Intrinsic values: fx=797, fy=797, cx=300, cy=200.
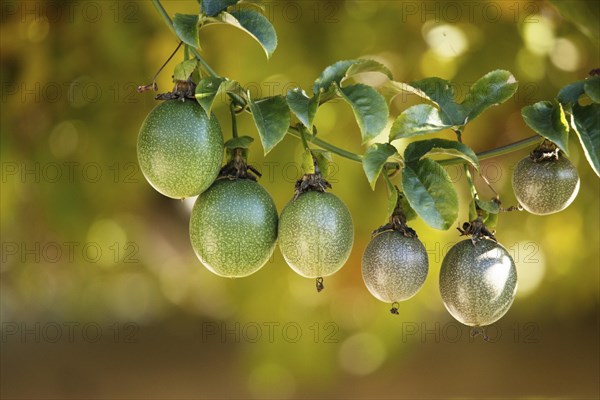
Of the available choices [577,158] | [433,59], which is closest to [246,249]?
[433,59]

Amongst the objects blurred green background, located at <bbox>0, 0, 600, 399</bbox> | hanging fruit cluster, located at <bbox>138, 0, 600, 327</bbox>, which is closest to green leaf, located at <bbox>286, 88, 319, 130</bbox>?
hanging fruit cluster, located at <bbox>138, 0, 600, 327</bbox>

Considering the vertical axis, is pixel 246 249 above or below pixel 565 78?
below

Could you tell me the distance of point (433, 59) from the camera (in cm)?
202

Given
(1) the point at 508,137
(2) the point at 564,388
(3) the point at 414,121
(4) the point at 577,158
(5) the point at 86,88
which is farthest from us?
(2) the point at 564,388

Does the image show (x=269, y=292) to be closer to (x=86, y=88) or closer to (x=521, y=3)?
(x=86, y=88)

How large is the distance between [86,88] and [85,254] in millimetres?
416

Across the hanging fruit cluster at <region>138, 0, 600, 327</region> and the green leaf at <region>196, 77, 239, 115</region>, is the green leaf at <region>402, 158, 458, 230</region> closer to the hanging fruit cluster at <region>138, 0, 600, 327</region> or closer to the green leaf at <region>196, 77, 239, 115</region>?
the hanging fruit cluster at <region>138, 0, 600, 327</region>

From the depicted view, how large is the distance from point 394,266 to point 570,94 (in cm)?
30

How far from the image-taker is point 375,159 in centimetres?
90

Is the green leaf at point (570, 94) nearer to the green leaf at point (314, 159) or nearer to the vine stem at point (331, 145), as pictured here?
the vine stem at point (331, 145)

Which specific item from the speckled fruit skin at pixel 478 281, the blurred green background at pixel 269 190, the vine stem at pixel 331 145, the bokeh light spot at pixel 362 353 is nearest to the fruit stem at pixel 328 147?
the vine stem at pixel 331 145

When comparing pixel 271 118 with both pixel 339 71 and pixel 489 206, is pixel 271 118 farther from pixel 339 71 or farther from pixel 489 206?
pixel 489 206

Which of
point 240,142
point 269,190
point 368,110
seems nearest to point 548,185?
point 368,110

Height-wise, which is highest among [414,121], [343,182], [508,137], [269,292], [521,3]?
[521,3]
